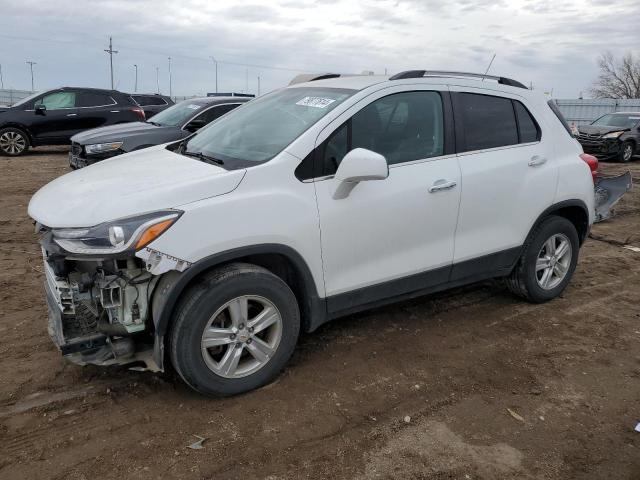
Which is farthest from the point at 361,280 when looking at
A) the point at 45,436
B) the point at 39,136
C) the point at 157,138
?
the point at 39,136

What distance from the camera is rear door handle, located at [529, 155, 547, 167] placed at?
429 cm

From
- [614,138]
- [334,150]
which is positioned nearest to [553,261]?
[334,150]

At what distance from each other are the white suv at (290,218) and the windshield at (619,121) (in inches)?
574

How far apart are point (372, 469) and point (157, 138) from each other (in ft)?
21.9

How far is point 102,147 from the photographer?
8.02m

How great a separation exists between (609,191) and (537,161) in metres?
3.35

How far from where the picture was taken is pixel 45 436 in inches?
113

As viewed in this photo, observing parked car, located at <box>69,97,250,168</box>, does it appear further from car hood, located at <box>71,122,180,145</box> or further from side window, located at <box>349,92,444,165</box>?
side window, located at <box>349,92,444,165</box>

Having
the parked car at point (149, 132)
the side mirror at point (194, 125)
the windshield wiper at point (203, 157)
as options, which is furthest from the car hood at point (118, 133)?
the windshield wiper at point (203, 157)

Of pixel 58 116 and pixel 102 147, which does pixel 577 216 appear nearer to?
pixel 102 147

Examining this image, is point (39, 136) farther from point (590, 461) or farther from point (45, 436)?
point (590, 461)

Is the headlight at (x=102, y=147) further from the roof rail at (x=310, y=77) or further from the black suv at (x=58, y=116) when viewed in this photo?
the black suv at (x=58, y=116)

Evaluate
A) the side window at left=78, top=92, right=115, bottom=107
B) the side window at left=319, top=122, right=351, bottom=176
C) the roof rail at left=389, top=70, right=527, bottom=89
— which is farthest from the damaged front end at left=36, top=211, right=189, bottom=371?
the side window at left=78, top=92, right=115, bottom=107

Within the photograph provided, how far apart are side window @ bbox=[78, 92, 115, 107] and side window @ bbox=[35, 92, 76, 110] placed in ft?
0.71
